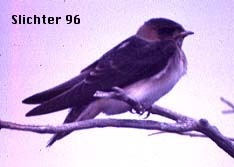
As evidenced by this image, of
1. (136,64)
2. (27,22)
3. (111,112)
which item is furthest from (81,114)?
(27,22)

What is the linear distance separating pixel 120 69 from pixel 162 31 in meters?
0.16

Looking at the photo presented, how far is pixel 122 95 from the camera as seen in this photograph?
82 cm

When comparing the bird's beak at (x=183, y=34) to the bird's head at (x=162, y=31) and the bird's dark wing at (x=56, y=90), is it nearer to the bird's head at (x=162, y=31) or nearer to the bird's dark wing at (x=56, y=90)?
the bird's head at (x=162, y=31)

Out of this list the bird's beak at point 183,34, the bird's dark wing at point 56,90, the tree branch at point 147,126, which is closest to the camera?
the tree branch at point 147,126

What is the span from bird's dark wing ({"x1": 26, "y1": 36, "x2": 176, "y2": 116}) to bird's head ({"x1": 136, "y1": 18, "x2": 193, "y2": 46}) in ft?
0.07

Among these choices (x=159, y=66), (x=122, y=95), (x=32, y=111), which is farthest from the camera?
(x=159, y=66)

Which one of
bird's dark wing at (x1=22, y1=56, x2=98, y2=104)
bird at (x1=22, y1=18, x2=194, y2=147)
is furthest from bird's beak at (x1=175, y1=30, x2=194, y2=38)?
bird's dark wing at (x1=22, y1=56, x2=98, y2=104)

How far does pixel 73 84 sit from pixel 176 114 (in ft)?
0.89

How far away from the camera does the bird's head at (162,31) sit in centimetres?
112

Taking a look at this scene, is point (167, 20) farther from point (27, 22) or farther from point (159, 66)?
point (27, 22)

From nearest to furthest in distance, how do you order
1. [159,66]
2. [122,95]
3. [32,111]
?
[122,95] < [32,111] < [159,66]

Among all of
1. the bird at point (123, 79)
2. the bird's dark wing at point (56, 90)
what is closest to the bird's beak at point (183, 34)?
the bird at point (123, 79)

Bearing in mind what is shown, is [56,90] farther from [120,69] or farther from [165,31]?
[165,31]

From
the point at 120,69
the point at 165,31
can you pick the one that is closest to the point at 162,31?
the point at 165,31
